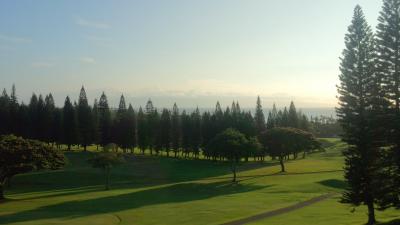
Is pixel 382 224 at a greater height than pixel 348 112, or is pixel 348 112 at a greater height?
pixel 348 112

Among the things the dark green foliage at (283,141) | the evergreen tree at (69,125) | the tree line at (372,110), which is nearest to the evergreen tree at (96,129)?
the evergreen tree at (69,125)

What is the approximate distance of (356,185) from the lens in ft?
107

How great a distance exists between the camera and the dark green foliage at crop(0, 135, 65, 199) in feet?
177

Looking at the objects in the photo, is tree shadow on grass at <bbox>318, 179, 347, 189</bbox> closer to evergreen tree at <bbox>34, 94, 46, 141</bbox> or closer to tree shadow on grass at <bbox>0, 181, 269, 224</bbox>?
tree shadow on grass at <bbox>0, 181, 269, 224</bbox>

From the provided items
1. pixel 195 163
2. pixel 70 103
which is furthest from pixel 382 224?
pixel 70 103

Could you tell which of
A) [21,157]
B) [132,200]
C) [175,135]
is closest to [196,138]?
[175,135]

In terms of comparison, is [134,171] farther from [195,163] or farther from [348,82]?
[348,82]

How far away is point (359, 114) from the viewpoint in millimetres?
33188

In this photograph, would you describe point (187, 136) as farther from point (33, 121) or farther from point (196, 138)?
point (33, 121)

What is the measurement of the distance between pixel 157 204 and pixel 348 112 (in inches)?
851

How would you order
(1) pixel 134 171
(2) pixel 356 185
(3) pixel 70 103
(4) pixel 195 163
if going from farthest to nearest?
(3) pixel 70 103 < (4) pixel 195 163 < (1) pixel 134 171 < (2) pixel 356 185

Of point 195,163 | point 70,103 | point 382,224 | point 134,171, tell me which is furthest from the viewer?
point 70,103

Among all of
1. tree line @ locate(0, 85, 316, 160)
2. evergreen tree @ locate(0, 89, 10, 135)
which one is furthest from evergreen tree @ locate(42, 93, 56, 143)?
evergreen tree @ locate(0, 89, 10, 135)

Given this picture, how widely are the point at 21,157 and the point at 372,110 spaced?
128 feet
